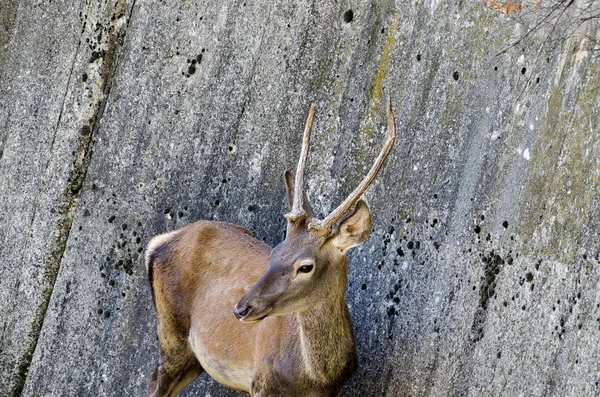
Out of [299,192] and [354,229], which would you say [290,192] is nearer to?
[299,192]

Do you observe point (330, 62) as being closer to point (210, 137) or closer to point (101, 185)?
point (210, 137)

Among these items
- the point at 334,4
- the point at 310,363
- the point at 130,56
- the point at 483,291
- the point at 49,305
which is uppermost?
the point at 334,4

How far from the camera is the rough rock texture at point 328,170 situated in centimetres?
611

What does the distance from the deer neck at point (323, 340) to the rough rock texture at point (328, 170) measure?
1.74ft

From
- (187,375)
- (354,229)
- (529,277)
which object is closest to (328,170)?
(354,229)

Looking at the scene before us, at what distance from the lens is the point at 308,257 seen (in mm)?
5906

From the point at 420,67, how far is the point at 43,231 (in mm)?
3217

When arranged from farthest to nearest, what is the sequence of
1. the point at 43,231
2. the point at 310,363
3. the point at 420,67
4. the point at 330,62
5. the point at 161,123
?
the point at 43,231 → the point at 161,123 → the point at 330,62 → the point at 420,67 → the point at 310,363

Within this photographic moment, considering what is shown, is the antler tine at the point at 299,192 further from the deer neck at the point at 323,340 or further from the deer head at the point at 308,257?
the deer neck at the point at 323,340

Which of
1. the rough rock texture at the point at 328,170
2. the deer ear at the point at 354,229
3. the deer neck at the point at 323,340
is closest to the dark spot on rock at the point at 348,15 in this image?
the rough rock texture at the point at 328,170

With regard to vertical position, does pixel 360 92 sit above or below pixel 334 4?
below

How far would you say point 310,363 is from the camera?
20.2 ft

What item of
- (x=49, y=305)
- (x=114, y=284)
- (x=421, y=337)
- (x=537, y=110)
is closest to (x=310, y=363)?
(x=421, y=337)

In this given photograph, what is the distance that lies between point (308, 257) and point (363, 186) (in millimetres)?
452
